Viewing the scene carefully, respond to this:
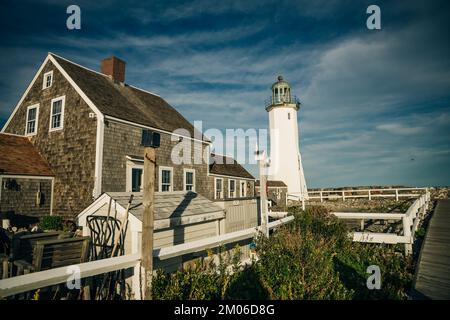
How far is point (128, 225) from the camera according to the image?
5.84 m

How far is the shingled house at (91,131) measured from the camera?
1264 centimetres

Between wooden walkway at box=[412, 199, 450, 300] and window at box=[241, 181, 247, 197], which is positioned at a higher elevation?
window at box=[241, 181, 247, 197]

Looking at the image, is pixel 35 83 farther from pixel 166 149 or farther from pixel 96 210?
pixel 96 210

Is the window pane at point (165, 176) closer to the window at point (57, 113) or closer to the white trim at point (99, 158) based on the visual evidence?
the white trim at point (99, 158)

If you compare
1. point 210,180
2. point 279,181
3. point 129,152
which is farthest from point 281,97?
point 129,152

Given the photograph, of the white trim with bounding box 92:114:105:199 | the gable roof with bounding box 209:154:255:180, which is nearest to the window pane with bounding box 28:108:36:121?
the white trim with bounding box 92:114:105:199

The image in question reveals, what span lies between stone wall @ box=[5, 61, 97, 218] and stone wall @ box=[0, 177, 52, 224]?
1.57ft

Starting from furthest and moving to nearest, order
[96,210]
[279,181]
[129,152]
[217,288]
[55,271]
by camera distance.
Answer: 1. [279,181]
2. [129,152]
3. [96,210]
4. [217,288]
5. [55,271]

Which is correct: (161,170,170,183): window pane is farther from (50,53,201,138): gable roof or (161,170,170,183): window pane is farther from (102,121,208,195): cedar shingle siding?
(50,53,201,138): gable roof

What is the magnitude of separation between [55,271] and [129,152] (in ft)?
38.3

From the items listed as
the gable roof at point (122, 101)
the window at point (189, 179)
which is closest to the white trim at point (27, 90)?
the gable roof at point (122, 101)

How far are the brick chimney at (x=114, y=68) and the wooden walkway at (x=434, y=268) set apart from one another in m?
18.8

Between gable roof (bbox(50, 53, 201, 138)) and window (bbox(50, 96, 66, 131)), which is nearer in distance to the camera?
gable roof (bbox(50, 53, 201, 138))

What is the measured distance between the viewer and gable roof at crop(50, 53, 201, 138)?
45.1 ft
